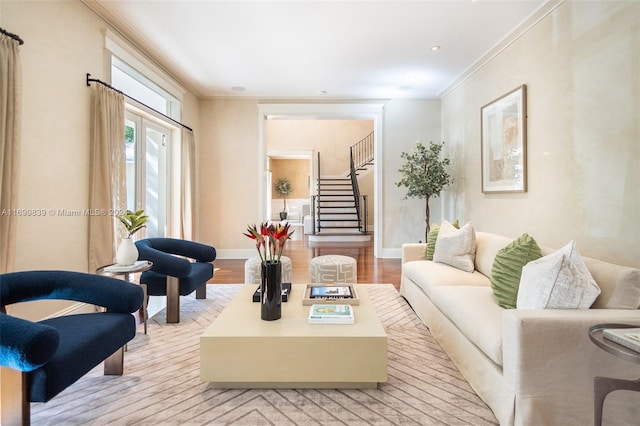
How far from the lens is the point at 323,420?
165cm

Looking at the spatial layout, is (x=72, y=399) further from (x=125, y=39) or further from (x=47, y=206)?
(x=125, y=39)

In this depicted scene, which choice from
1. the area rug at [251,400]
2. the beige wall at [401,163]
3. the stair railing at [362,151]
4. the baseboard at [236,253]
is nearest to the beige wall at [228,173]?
the baseboard at [236,253]

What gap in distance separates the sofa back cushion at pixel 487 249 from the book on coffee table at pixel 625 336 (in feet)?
5.09

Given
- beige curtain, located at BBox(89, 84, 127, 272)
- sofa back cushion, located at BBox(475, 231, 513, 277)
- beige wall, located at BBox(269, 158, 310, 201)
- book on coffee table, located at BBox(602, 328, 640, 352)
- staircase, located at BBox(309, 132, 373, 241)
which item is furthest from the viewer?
beige wall, located at BBox(269, 158, 310, 201)

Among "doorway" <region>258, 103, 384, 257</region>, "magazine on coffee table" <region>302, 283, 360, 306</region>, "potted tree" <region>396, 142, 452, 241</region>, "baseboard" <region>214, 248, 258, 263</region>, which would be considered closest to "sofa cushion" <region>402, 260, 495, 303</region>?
"magazine on coffee table" <region>302, 283, 360, 306</region>

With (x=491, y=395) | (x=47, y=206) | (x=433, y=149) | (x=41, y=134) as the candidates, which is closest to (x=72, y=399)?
(x=47, y=206)

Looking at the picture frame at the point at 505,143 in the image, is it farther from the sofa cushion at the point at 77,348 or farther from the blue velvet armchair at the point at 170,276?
the sofa cushion at the point at 77,348

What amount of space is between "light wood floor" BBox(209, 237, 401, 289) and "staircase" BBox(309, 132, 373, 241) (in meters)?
0.61

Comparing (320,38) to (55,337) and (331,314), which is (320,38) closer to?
(331,314)

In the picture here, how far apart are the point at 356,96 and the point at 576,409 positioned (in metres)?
5.60

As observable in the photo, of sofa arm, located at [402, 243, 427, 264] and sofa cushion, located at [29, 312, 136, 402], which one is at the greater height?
sofa arm, located at [402, 243, 427, 264]

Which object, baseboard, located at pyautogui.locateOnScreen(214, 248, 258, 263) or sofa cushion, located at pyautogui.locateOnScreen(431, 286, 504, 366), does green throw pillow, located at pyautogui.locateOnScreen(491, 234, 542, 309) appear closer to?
sofa cushion, located at pyautogui.locateOnScreen(431, 286, 504, 366)

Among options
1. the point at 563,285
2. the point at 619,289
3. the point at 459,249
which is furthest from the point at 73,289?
the point at 459,249

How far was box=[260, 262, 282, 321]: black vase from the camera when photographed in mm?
2025
